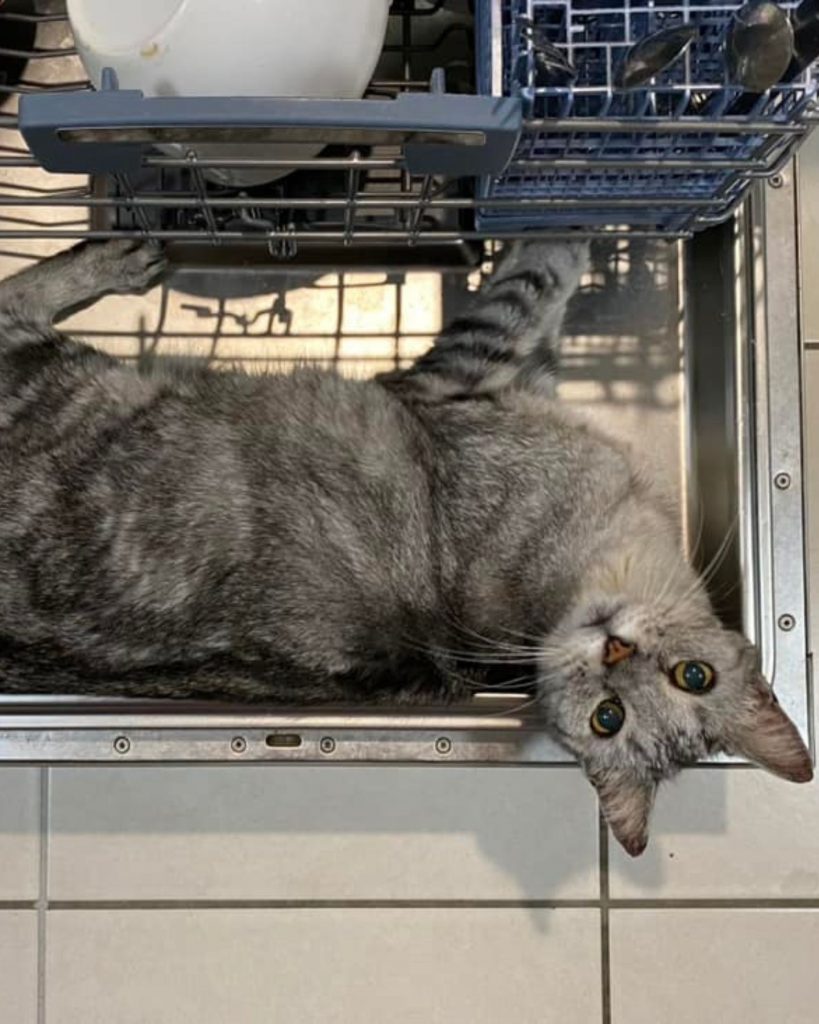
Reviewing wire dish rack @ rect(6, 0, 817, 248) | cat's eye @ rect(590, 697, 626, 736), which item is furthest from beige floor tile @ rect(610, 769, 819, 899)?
wire dish rack @ rect(6, 0, 817, 248)

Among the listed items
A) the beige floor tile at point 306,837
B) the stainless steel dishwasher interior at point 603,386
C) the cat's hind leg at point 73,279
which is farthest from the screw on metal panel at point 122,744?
the cat's hind leg at point 73,279

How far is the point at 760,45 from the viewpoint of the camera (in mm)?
802

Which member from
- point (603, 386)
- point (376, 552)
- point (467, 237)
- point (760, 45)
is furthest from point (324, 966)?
point (760, 45)

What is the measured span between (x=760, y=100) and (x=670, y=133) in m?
0.07

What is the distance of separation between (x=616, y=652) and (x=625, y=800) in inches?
6.4

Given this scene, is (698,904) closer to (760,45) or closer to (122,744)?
(122,744)

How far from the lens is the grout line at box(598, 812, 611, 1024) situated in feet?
4.70

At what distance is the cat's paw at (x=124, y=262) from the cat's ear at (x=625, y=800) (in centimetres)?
82

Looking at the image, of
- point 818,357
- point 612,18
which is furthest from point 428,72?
point 818,357

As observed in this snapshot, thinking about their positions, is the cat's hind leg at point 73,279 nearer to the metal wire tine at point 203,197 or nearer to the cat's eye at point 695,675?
the metal wire tine at point 203,197

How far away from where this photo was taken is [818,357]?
1.48 metres

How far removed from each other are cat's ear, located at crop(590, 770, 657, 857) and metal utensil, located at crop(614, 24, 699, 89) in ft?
2.25

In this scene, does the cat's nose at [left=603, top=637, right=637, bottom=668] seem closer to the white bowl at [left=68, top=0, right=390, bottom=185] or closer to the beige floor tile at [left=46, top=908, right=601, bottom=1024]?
the beige floor tile at [left=46, top=908, right=601, bottom=1024]

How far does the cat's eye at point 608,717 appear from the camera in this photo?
3.73ft
